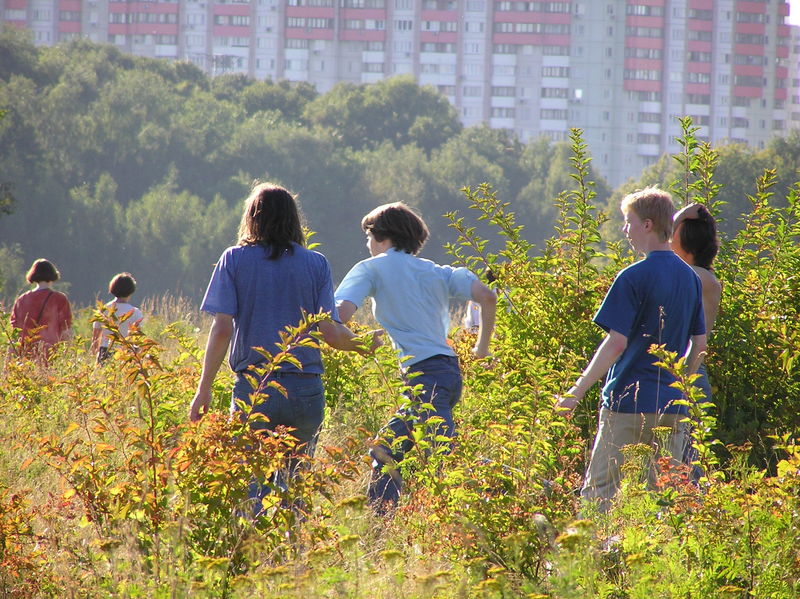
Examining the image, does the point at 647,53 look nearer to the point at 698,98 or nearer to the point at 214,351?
the point at 698,98

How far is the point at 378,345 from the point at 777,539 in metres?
1.62

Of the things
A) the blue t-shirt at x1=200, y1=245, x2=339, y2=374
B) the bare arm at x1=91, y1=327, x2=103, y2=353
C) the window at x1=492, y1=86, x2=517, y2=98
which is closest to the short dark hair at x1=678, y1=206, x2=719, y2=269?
the blue t-shirt at x1=200, y1=245, x2=339, y2=374

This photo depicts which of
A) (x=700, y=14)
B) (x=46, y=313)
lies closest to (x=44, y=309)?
(x=46, y=313)

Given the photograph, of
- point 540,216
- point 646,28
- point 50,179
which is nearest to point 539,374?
point 50,179

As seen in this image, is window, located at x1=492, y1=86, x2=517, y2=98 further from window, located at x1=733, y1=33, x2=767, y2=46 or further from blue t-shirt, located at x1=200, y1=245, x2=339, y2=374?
blue t-shirt, located at x1=200, y1=245, x2=339, y2=374

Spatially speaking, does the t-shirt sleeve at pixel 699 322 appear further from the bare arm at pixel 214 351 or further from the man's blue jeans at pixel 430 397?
the bare arm at pixel 214 351

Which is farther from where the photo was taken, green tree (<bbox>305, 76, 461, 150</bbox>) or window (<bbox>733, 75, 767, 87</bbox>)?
window (<bbox>733, 75, 767, 87</bbox>)

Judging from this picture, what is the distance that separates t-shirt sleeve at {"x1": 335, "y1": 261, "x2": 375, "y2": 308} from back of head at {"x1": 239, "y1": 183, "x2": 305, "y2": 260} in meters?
0.51

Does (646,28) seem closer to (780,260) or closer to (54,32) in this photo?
(54,32)

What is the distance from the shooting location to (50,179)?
43.2m

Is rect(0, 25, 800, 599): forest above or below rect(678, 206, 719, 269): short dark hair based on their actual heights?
below

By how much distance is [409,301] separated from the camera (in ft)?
14.1

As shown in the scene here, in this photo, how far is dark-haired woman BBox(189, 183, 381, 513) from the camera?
363 centimetres

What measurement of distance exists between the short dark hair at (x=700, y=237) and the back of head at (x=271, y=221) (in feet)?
5.46
